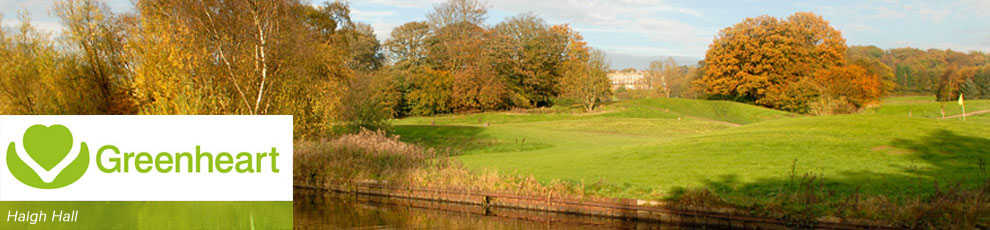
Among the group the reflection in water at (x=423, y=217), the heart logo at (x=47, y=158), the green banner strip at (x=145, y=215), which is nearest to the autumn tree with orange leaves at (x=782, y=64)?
the reflection in water at (x=423, y=217)

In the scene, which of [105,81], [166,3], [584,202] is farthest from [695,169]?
[105,81]

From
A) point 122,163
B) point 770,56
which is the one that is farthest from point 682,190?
point 770,56

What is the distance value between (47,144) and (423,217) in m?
7.88

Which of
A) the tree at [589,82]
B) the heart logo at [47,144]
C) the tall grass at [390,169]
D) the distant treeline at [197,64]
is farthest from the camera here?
the tree at [589,82]

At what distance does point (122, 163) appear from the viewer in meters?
13.5

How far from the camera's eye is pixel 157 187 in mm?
13828

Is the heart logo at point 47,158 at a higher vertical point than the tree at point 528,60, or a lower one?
lower

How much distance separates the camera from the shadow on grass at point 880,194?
11.6 m

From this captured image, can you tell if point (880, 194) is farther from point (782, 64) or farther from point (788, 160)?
point (782, 64)

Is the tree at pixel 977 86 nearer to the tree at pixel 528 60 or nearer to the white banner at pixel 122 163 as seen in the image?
the tree at pixel 528 60

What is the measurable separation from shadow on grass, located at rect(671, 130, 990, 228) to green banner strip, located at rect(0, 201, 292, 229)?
29.4 feet

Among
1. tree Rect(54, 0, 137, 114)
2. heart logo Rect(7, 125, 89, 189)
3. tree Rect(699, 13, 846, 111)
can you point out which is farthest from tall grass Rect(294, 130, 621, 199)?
tree Rect(699, 13, 846, 111)

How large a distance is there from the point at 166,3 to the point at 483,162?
37.5 feet

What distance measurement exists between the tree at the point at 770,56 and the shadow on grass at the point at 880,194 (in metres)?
53.7
